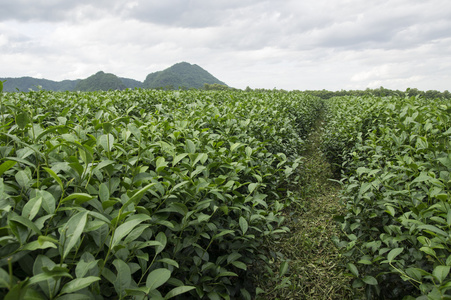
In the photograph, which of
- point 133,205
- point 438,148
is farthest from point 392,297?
point 133,205

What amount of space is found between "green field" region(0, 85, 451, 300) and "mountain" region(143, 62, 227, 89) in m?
110

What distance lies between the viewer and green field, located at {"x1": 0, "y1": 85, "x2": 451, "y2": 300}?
38.1 inches

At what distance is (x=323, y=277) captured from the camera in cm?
274

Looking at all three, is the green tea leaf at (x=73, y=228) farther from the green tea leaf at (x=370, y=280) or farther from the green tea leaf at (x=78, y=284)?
the green tea leaf at (x=370, y=280)

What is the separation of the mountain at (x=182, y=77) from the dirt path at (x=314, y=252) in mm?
108659

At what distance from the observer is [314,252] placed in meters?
3.15

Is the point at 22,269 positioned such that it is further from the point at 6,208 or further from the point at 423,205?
the point at 423,205

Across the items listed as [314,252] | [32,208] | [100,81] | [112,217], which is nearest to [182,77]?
[100,81]

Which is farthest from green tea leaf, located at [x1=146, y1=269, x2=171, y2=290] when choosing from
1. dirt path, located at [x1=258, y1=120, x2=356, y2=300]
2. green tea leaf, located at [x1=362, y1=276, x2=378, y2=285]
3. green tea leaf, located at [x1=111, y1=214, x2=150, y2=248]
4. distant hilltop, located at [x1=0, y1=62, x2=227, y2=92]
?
distant hilltop, located at [x1=0, y1=62, x2=227, y2=92]

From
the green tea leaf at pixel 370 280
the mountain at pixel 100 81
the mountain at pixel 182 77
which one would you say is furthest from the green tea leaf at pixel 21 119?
the mountain at pixel 182 77

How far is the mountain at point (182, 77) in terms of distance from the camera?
370 ft

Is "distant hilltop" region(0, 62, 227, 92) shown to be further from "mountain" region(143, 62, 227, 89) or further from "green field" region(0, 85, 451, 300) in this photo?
"green field" region(0, 85, 451, 300)

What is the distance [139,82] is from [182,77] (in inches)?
794

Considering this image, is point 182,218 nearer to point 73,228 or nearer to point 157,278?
point 157,278
